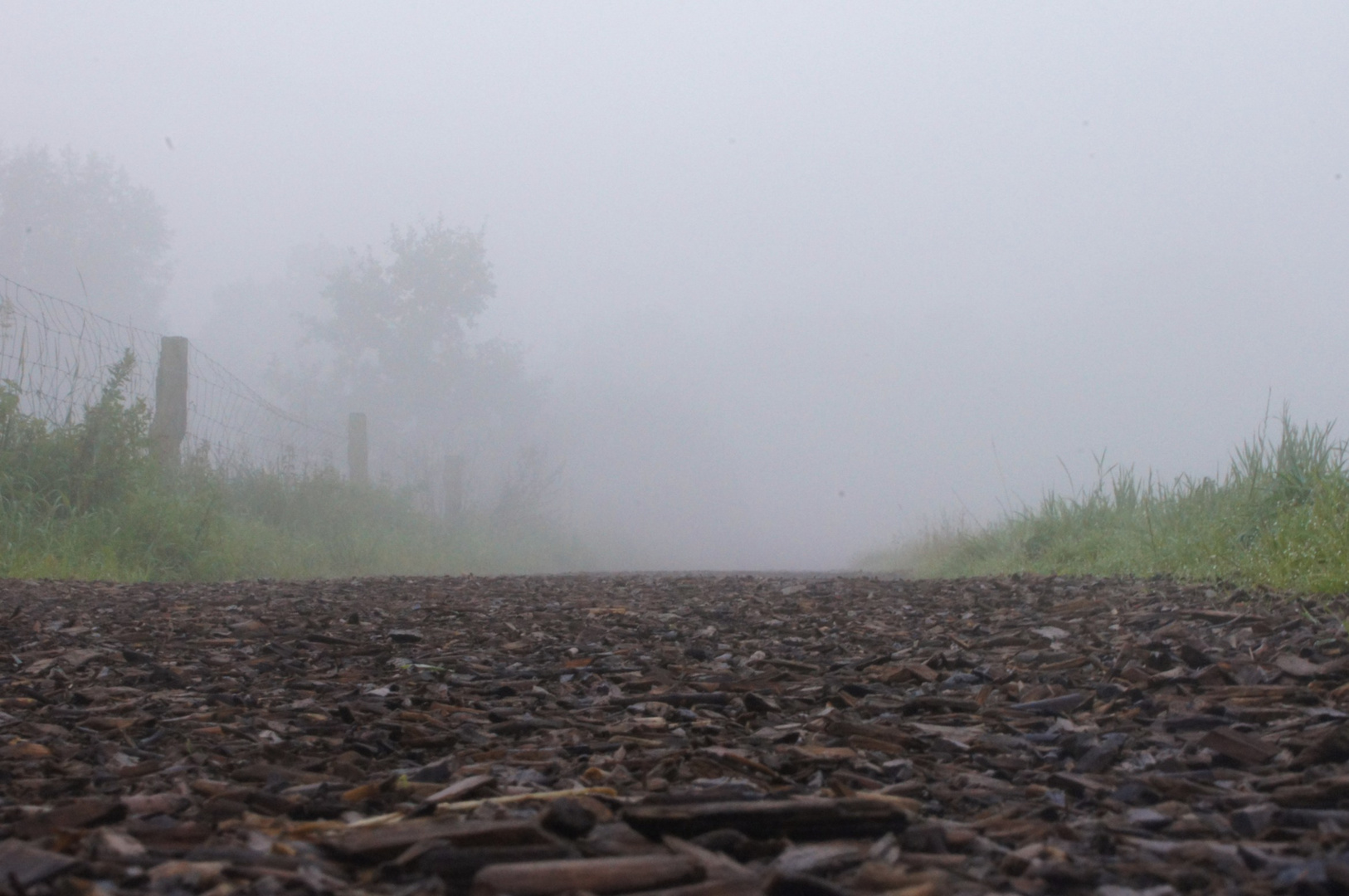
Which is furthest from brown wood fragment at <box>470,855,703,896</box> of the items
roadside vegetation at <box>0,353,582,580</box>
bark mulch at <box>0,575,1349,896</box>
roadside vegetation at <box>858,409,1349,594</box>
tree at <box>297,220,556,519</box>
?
tree at <box>297,220,556,519</box>

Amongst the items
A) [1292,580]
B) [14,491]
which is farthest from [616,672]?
[14,491]

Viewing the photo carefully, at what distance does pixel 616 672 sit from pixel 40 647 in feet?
6.05

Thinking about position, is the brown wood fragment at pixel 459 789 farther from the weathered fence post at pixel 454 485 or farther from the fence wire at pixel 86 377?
the weathered fence post at pixel 454 485

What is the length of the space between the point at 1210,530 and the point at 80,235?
41053 millimetres

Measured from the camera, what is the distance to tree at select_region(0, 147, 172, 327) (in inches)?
1399

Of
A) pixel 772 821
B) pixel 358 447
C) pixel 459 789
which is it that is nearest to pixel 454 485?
pixel 358 447

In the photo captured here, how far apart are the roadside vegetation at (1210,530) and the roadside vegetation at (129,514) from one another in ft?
19.3

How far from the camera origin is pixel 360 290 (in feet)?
91.3

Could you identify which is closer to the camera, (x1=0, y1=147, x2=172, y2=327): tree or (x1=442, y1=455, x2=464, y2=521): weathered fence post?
(x1=442, y1=455, x2=464, y2=521): weathered fence post

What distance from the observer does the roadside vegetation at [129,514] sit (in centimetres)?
640

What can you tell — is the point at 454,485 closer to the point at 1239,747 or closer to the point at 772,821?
the point at 1239,747

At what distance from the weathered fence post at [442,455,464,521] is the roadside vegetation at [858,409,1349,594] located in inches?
398

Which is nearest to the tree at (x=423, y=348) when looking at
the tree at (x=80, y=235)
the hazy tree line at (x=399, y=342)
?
the hazy tree line at (x=399, y=342)

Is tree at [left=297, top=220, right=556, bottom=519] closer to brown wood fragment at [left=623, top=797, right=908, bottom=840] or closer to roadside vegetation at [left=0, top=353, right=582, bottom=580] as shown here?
roadside vegetation at [left=0, top=353, right=582, bottom=580]
